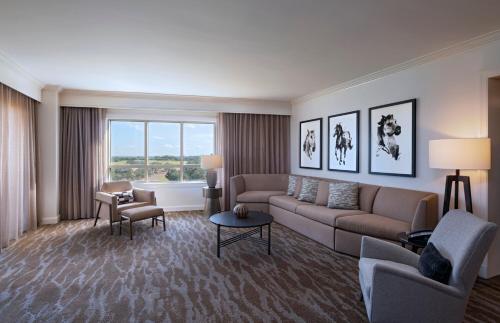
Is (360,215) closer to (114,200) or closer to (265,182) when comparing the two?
(265,182)

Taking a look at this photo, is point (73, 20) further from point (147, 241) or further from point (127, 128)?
point (127, 128)

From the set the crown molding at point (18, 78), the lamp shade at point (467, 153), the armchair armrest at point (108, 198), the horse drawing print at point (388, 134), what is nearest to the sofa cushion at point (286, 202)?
the horse drawing print at point (388, 134)

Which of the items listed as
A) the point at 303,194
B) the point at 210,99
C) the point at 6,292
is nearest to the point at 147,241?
the point at 6,292

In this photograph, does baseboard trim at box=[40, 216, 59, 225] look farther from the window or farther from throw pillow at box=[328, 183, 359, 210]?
throw pillow at box=[328, 183, 359, 210]

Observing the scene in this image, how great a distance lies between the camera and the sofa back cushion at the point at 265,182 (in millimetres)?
6488

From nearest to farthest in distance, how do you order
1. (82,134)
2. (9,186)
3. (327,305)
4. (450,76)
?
(327,305)
(450,76)
(9,186)
(82,134)

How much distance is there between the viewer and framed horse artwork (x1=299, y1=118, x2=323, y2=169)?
5.89m

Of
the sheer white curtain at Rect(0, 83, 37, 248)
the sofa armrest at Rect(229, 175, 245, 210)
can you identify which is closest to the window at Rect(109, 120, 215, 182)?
the sofa armrest at Rect(229, 175, 245, 210)

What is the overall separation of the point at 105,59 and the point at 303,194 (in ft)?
12.3

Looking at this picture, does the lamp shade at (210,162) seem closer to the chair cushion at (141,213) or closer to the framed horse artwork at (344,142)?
the chair cushion at (141,213)

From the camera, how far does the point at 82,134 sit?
5.80m

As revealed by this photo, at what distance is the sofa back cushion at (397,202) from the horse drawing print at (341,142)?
111 centimetres

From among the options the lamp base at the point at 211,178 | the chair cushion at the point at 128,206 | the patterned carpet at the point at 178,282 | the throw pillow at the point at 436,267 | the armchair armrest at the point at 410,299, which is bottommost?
the patterned carpet at the point at 178,282

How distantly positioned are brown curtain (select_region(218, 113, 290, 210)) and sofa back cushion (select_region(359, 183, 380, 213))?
2727 mm
